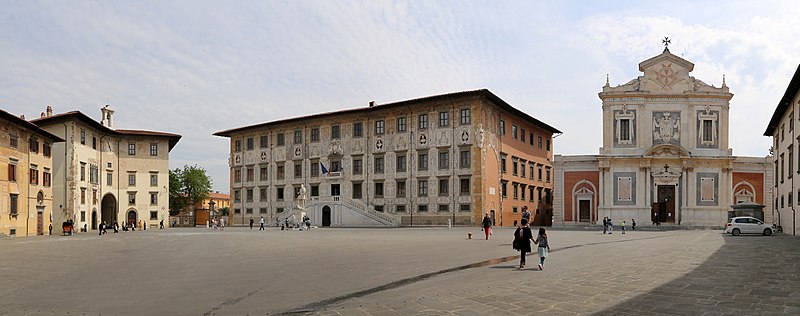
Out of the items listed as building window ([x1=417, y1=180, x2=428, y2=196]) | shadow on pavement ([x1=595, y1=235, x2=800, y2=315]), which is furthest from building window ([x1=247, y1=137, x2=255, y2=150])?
shadow on pavement ([x1=595, y1=235, x2=800, y2=315])

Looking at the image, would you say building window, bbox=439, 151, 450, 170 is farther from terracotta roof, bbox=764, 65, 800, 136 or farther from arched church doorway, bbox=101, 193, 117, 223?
arched church doorway, bbox=101, 193, 117, 223

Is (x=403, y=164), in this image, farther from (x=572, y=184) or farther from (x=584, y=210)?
(x=584, y=210)

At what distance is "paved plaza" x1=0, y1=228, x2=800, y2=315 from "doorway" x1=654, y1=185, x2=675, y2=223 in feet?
110

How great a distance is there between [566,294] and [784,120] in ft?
113

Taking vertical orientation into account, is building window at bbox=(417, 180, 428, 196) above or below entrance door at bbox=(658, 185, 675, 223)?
above

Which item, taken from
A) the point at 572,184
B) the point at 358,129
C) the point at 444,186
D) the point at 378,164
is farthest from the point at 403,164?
the point at 572,184

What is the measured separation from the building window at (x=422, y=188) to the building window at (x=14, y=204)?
2867 cm

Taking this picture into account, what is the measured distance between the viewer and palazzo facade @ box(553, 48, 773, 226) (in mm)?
49188

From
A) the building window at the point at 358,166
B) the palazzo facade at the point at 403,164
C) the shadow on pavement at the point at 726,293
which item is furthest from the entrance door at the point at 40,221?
the shadow on pavement at the point at 726,293

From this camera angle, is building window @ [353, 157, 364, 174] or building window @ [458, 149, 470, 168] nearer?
building window @ [458, 149, 470, 168]

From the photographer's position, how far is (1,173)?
34656 millimetres

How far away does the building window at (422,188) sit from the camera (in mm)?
49691

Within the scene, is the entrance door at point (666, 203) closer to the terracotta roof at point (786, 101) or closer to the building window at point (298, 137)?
the terracotta roof at point (786, 101)

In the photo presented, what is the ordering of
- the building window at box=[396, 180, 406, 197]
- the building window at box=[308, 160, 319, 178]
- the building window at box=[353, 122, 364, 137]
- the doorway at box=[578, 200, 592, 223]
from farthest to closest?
the building window at box=[308, 160, 319, 178] → the building window at box=[353, 122, 364, 137] → the doorway at box=[578, 200, 592, 223] → the building window at box=[396, 180, 406, 197]
